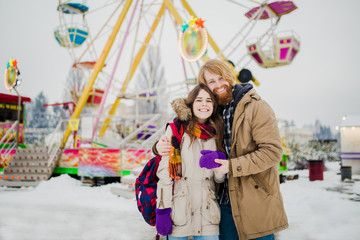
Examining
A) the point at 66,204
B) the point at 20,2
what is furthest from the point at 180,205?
the point at 20,2

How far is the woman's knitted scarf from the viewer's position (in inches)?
77.4

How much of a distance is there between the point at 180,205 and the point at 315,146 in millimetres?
15638

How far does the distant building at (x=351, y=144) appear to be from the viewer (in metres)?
11.3

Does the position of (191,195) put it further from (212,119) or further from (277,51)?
(277,51)

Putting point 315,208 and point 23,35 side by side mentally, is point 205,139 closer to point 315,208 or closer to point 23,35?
point 315,208

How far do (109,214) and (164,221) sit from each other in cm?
397

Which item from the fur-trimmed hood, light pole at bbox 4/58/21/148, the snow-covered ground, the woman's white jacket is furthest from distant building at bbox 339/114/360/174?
light pole at bbox 4/58/21/148

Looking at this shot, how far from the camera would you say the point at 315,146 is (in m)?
15.8

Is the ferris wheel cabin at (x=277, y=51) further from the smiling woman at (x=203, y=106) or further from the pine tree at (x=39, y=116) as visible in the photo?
the pine tree at (x=39, y=116)

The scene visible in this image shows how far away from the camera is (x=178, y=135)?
2.08 meters

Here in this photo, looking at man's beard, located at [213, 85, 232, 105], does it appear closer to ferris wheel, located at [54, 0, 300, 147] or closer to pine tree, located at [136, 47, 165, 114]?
ferris wheel, located at [54, 0, 300, 147]

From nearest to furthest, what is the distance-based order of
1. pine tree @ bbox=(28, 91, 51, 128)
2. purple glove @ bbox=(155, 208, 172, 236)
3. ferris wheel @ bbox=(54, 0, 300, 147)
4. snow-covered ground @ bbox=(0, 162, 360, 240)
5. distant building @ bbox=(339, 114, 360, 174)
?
purple glove @ bbox=(155, 208, 172, 236) < snow-covered ground @ bbox=(0, 162, 360, 240) < ferris wheel @ bbox=(54, 0, 300, 147) < distant building @ bbox=(339, 114, 360, 174) < pine tree @ bbox=(28, 91, 51, 128)

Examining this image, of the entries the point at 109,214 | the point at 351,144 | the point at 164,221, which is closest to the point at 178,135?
the point at 164,221

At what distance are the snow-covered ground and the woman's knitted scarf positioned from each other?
2514 mm
